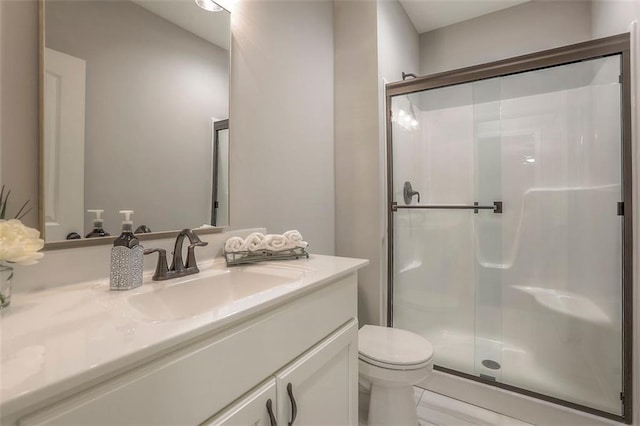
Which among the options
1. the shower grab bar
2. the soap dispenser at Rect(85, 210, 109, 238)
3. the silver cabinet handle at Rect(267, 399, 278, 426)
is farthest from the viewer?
the shower grab bar

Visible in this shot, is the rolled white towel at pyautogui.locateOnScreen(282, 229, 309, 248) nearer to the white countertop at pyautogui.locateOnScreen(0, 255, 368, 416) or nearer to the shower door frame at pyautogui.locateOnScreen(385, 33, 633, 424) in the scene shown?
the white countertop at pyautogui.locateOnScreen(0, 255, 368, 416)

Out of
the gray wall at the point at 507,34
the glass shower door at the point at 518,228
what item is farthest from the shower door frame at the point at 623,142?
the gray wall at the point at 507,34

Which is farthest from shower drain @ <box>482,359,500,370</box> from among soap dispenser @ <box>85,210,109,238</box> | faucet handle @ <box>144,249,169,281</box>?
soap dispenser @ <box>85,210,109,238</box>

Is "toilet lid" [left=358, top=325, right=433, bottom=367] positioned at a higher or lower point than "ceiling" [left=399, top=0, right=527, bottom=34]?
lower

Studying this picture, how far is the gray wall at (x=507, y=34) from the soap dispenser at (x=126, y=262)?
8.52 ft

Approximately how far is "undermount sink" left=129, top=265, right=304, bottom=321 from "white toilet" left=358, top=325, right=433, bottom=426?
67 centimetres

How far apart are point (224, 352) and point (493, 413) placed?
5.73 ft

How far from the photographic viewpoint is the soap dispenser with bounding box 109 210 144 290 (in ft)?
2.65

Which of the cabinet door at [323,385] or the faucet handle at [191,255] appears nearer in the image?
the cabinet door at [323,385]

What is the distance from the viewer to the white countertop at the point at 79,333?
0.38 meters

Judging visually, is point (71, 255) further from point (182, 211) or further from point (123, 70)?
point (123, 70)

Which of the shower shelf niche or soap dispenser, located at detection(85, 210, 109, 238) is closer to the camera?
soap dispenser, located at detection(85, 210, 109, 238)

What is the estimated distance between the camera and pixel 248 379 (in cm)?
68

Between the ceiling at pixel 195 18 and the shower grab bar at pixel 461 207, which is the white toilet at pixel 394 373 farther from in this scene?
the ceiling at pixel 195 18
